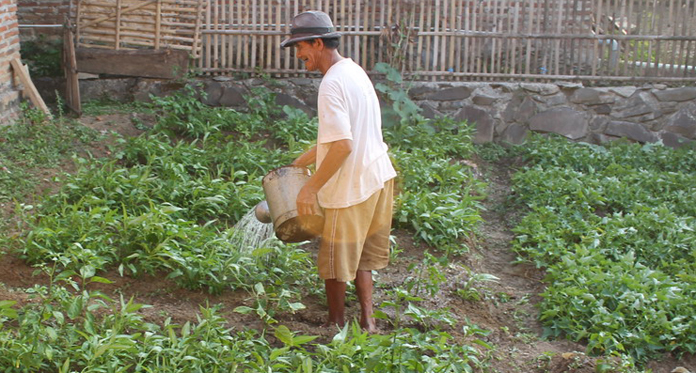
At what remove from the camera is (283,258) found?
5691mm

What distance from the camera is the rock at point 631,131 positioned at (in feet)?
33.1

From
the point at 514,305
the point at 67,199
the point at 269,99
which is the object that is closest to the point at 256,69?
the point at 269,99

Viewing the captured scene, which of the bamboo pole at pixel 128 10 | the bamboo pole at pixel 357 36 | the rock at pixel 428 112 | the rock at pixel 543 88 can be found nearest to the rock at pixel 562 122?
the rock at pixel 543 88

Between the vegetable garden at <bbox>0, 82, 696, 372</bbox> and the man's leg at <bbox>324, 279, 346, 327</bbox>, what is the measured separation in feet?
0.26

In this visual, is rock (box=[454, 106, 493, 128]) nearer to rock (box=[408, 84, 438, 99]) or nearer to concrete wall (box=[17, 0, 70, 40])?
rock (box=[408, 84, 438, 99])

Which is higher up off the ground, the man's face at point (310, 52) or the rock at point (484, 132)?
the man's face at point (310, 52)

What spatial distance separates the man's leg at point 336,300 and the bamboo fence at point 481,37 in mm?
5430

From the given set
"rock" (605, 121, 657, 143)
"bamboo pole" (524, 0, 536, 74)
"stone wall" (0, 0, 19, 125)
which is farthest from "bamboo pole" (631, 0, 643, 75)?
"stone wall" (0, 0, 19, 125)

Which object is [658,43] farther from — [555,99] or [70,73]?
[70,73]

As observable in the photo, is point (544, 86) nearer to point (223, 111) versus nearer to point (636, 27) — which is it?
point (636, 27)

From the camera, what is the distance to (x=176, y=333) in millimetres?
4531

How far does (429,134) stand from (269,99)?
1899 mm

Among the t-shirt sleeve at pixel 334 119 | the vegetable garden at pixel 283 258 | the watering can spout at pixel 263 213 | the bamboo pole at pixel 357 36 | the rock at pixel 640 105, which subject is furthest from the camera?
the rock at pixel 640 105

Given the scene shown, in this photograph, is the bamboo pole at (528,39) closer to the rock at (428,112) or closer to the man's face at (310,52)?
the rock at (428,112)
